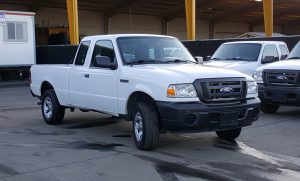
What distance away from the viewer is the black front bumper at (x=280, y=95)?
10.7m

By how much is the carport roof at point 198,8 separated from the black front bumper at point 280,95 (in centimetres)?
2917

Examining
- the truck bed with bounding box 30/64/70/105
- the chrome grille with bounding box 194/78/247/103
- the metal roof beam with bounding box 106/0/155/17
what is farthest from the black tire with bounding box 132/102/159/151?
the metal roof beam with bounding box 106/0/155/17

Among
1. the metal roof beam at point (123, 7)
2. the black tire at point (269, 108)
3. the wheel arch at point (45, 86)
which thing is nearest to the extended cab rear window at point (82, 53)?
the wheel arch at point (45, 86)

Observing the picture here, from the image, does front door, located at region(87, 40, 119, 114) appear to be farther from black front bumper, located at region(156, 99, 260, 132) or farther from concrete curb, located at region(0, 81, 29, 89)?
concrete curb, located at region(0, 81, 29, 89)

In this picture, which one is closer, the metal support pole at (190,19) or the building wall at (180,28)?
the metal support pole at (190,19)

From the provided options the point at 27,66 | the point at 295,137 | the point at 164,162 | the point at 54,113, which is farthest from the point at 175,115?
the point at 27,66

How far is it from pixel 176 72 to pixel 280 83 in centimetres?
477

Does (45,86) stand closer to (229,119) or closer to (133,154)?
(133,154)

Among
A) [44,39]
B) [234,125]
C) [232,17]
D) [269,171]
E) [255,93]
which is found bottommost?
[269,171]

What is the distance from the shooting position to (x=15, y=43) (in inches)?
950

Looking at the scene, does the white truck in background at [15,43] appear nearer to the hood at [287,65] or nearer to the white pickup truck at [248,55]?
the white pickup truck at [248,55]

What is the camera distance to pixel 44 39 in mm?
38125

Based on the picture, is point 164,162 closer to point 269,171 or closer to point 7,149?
point 269,171

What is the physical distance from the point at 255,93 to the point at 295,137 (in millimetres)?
1560
